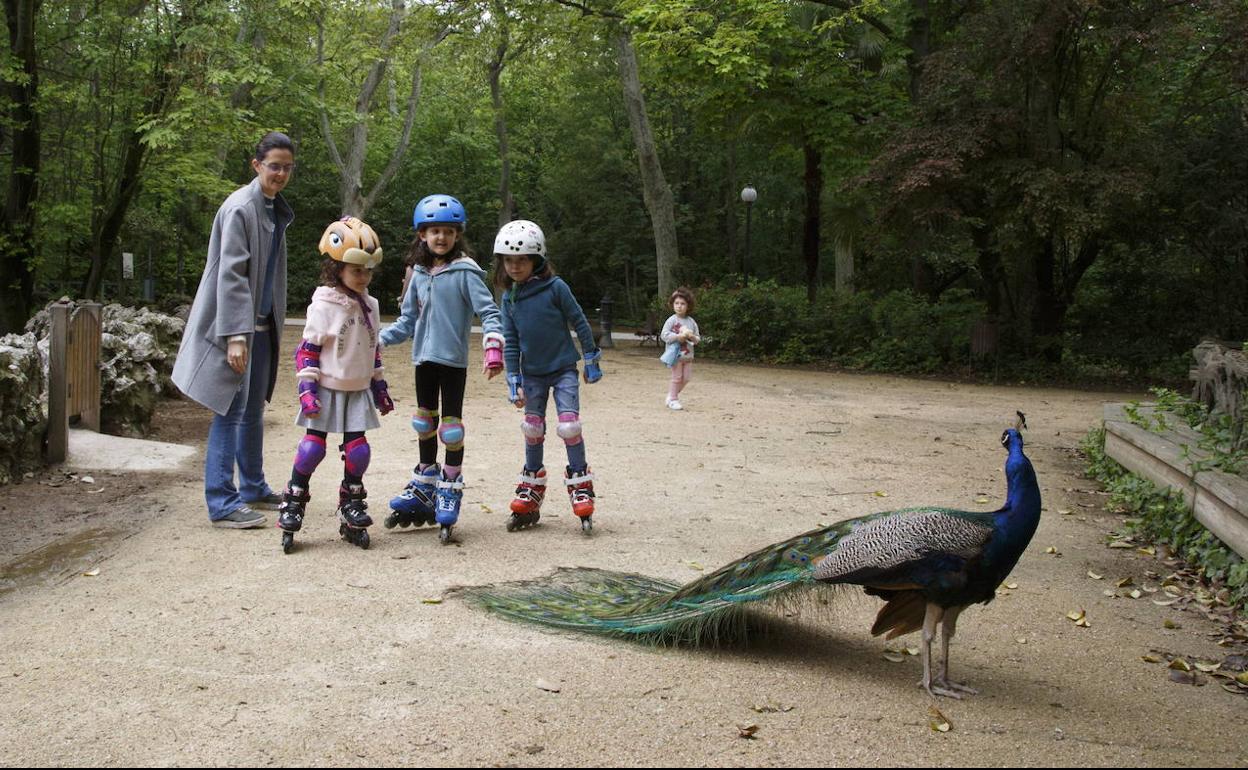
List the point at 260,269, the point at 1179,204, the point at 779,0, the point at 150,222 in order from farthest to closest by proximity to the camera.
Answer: the point at 150,222 → the point at 779,0 → the point at 1179,204 → the point at 260,269

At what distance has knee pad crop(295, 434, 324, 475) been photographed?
5.95m

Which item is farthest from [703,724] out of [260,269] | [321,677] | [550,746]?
[260,269]

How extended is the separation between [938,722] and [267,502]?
4698mm

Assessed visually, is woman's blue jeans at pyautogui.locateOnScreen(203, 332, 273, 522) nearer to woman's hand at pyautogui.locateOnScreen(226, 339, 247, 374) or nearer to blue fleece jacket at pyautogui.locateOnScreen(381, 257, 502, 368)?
woman's hand at pyautogui.locateOnScreen(226, 339, 247, 374)

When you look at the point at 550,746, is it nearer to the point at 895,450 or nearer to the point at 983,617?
the point at 983,617

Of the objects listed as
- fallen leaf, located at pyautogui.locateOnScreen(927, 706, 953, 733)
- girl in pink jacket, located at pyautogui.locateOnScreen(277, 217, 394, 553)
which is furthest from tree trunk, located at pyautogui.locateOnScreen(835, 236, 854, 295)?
fallen leaf, located at pyautogui.locateOnScreen(927, 706, 953, 733)

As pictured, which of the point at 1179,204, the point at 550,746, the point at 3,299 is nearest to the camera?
the point at 550,746

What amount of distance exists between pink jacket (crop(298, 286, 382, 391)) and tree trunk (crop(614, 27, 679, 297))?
1936 cm

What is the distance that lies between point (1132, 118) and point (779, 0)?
6.49m

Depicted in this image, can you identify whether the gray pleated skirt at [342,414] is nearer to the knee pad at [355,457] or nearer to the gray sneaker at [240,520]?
the knee pad at [355,457]

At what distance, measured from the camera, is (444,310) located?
249 inches

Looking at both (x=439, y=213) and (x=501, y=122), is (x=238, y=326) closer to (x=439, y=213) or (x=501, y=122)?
(x=439, y=213)

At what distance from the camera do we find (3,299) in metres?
14.9

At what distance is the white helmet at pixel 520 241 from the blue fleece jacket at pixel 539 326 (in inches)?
10.4
